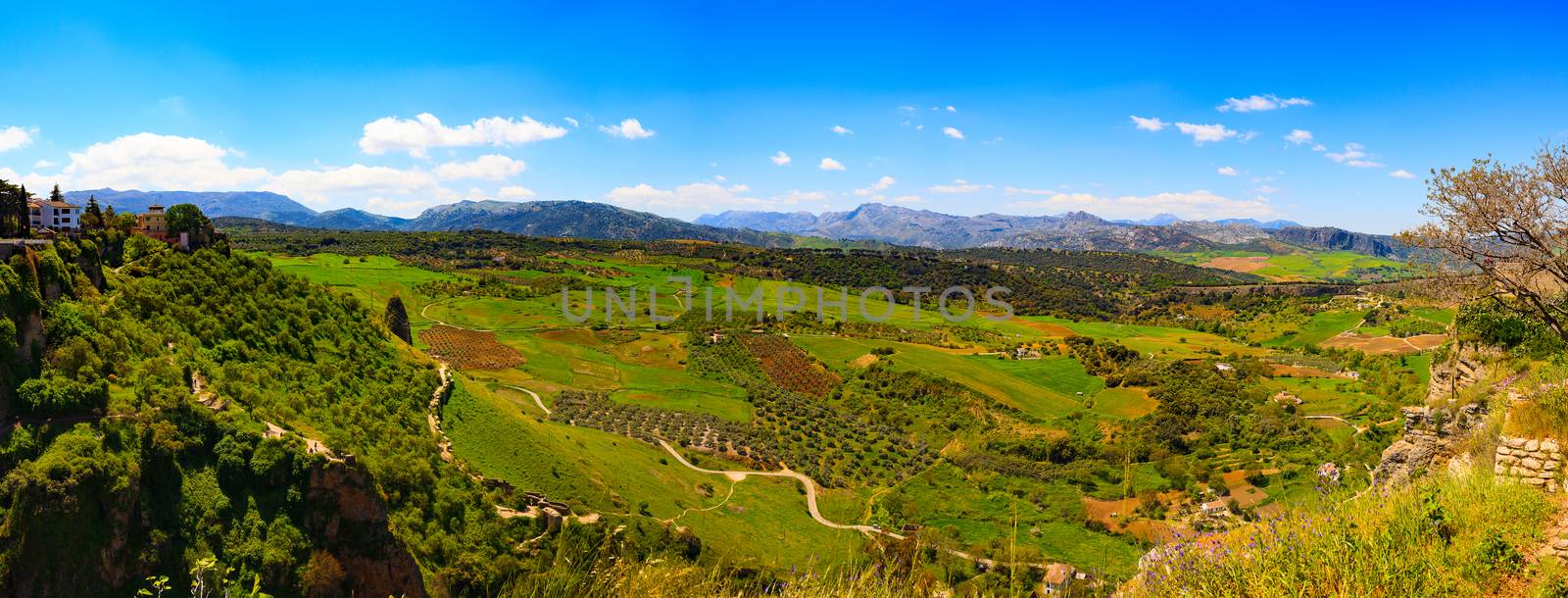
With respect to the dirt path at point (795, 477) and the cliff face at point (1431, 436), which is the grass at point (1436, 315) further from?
the cliff face at point (1431, 436)

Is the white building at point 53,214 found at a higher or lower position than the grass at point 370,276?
higher

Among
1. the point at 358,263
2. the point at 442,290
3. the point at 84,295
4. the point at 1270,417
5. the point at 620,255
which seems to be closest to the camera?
the point at 84,295

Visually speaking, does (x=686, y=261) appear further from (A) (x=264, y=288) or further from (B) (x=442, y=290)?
(A) (x=264, y=288)

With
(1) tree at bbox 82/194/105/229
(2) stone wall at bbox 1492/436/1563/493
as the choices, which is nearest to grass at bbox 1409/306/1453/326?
(2) stone wall at bbox 1492/436/1563/493

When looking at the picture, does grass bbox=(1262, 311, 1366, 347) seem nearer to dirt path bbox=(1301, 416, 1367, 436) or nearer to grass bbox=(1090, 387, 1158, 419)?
grass bbox=(1090, 387, 1158, 419)

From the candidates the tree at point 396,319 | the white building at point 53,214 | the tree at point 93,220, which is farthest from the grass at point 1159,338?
the white building at point 53,214

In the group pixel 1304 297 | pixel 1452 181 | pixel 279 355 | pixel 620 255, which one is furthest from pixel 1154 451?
pixel 620 255

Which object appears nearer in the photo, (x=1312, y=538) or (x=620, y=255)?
(x=1312, y=538)
